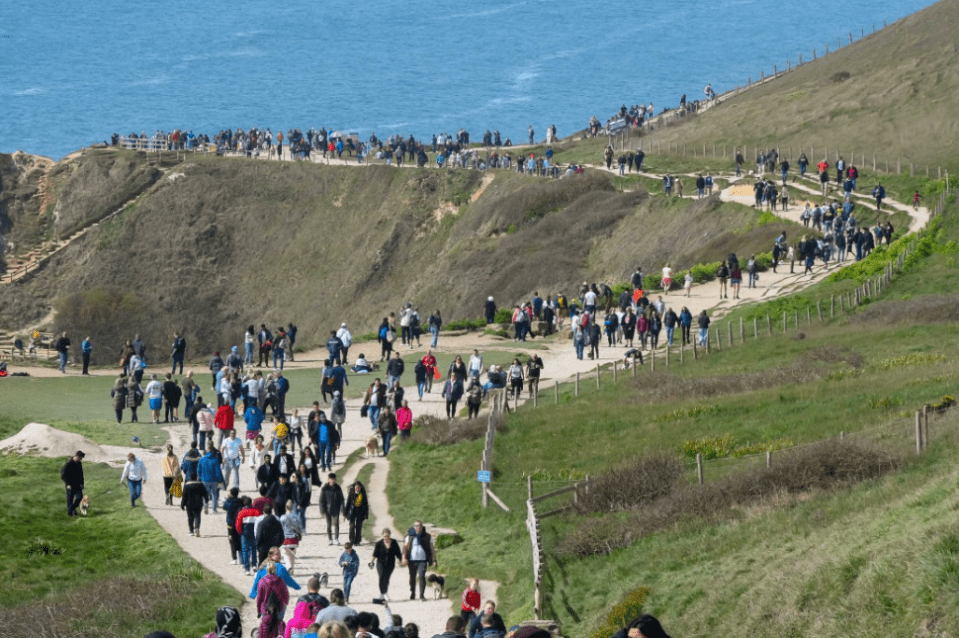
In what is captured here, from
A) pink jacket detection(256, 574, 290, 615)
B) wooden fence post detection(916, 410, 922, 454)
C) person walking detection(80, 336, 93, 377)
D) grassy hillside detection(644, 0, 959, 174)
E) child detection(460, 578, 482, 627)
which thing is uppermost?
grassy hillside detection(644, 0, 959, 174)

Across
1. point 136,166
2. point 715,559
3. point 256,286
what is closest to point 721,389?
point 715,559

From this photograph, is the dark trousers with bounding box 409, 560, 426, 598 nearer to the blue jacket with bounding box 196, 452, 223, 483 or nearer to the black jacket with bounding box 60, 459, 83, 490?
the blue jacket with bounding box 196, 452, 223, 483

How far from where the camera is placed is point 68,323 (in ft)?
279

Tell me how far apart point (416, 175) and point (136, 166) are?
889 inches

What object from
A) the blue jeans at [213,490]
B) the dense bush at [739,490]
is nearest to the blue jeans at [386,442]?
the blue jeans at [213,490]

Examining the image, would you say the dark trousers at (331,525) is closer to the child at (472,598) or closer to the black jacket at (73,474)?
the black jacket at (73,474)

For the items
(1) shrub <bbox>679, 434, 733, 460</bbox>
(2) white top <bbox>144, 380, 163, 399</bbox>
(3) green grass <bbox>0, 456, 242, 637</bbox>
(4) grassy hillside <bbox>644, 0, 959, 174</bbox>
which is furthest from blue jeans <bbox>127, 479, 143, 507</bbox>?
(4) grassy hillside <bbox>644, 0, 959, 174</bbox>

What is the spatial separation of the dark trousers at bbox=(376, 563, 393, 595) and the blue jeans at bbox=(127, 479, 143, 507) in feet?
26.5

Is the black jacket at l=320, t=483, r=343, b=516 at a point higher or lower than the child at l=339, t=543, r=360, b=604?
higher

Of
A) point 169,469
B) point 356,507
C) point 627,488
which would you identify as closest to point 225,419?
point 169,469

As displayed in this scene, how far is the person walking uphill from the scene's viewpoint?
79.9 feet

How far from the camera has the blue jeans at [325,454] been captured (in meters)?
33.5

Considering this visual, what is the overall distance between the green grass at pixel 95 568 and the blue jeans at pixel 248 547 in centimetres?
66

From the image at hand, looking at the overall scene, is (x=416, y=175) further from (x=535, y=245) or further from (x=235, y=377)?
(x=235, y=377)
